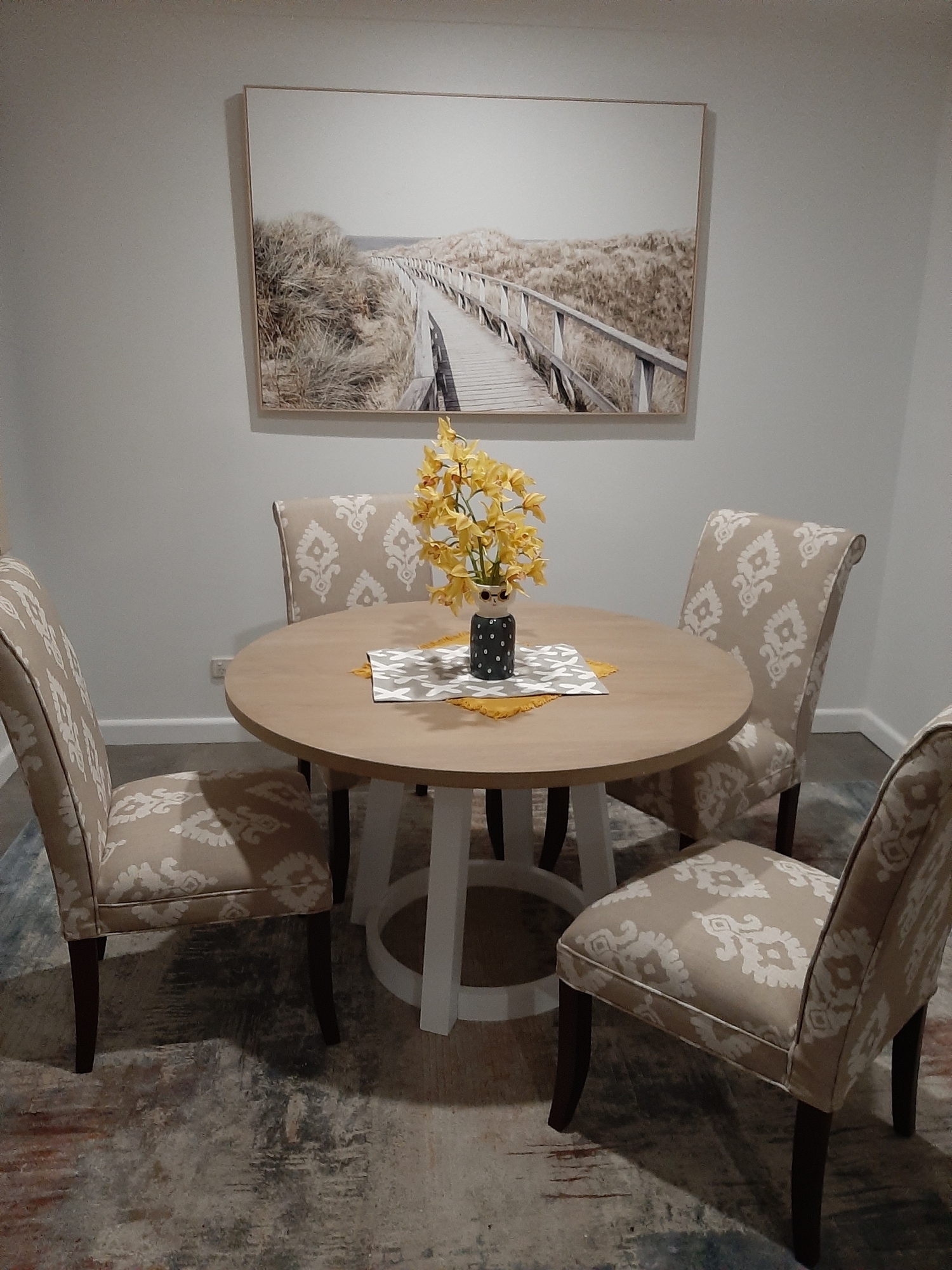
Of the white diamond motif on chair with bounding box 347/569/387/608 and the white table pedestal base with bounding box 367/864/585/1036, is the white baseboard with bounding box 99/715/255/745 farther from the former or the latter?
the white table pedestal base with bounding box 367/864/585/1036

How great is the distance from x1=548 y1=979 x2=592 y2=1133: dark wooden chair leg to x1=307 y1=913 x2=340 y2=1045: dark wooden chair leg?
0.49 meters

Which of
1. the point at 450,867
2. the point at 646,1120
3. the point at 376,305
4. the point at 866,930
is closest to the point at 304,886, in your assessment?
the point at 450,867

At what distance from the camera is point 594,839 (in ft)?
6.71

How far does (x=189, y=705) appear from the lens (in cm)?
340

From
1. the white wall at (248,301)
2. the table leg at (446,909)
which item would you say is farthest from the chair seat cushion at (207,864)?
the white wall at (248,301)

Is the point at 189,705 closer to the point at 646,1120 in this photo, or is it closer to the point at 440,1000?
the point at 440,1000

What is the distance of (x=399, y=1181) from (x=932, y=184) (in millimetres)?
3394

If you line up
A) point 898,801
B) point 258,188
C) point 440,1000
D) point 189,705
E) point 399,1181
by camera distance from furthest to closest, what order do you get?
point 189,705 → point 258,188 → point 440,1000 → point 399,1181 → point 898,801

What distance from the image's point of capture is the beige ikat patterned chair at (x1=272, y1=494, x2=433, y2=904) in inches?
103

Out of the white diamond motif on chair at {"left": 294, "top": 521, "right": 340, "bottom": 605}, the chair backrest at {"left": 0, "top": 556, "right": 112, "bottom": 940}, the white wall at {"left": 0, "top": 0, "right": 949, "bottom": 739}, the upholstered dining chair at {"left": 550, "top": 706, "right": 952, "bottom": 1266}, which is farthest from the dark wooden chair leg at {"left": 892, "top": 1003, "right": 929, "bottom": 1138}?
the white wall at {"left": 0, "top": 0, "right": 949, "bottom": 739}

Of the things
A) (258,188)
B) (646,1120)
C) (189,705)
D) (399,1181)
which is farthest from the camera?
(189,705)

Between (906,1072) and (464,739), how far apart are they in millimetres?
1006

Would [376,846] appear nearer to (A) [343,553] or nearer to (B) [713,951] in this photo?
(A) [343,553]

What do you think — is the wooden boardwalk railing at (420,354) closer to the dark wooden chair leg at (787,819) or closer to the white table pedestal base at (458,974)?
the white table pedestal base at (458,974)
